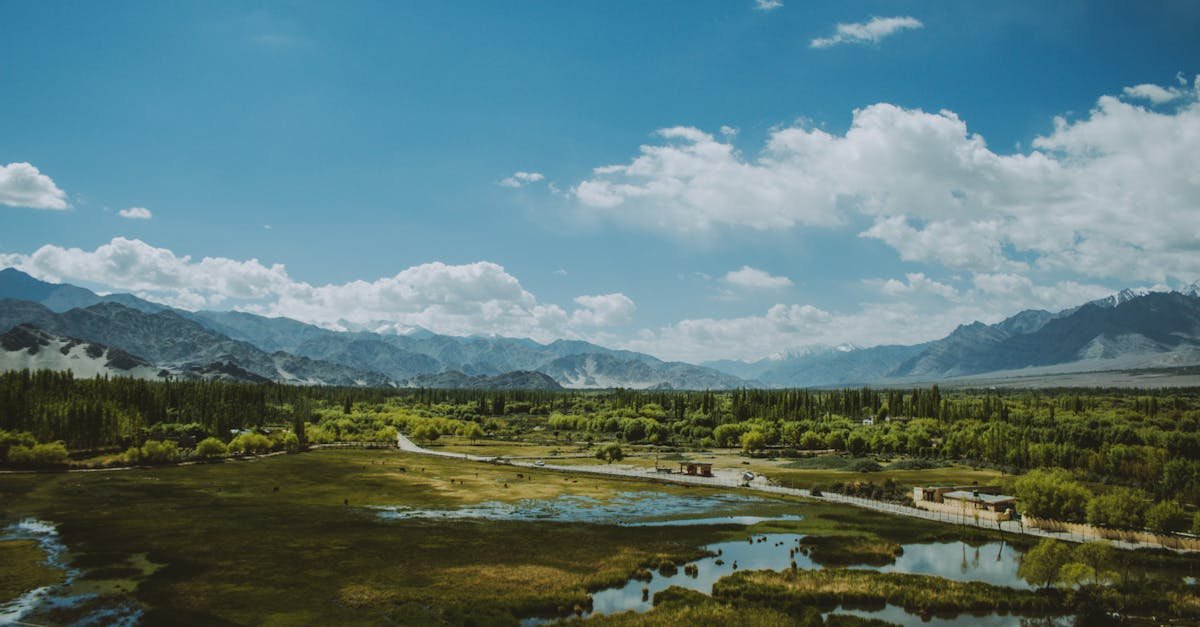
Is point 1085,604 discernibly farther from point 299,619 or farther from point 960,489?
point 299,619

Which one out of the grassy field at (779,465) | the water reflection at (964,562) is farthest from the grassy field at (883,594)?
the grassy field at (779,465)

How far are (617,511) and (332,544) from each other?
1519 inches

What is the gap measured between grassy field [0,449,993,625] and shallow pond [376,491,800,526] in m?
3.59

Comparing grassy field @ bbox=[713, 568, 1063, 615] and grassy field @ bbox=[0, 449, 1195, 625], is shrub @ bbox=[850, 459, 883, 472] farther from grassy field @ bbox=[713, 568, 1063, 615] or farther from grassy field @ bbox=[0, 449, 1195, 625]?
grassy field @ bbox=[713, 568, 1063, 615]

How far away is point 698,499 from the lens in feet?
353

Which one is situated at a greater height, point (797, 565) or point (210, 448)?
point (797, 565)

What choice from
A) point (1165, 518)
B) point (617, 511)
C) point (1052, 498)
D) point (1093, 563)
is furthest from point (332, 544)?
point (1165, 518)

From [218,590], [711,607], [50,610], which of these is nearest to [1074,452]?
[711,607]

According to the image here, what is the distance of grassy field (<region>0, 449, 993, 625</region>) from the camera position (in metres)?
52.1

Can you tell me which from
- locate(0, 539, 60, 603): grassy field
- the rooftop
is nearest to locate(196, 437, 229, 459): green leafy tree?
locate(0, 539, 60, 603): grassy field

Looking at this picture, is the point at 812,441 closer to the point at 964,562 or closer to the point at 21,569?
the point at 964,562

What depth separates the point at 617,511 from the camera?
9475cm

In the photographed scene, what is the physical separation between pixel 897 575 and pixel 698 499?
156 ft

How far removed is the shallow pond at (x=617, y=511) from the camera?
87.9 m
